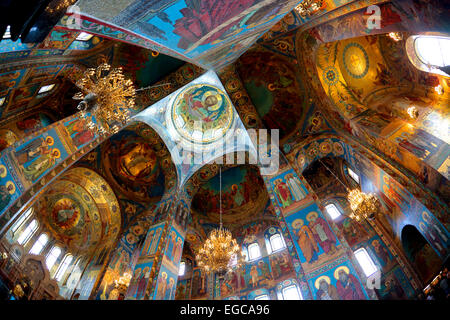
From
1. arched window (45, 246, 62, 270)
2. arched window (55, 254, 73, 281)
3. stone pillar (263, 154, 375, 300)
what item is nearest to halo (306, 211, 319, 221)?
stone pillar (263, 154, 375, 300)

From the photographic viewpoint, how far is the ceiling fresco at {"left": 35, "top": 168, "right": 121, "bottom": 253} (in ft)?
38.7

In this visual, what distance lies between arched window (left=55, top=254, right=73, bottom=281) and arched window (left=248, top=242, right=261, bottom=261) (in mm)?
8813

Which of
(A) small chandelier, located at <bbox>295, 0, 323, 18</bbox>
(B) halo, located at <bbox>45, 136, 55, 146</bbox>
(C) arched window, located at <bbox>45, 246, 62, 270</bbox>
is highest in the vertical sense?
(A) small chandelier, located at <bbox>295, 0, 323, 18</bbox>

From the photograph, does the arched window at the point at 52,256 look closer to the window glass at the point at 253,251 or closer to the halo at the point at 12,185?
the halo at the point at 12,185

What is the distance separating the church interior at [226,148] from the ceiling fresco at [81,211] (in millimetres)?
67

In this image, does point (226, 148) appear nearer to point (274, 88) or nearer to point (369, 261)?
point (274, 88)

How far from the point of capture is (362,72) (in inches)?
355

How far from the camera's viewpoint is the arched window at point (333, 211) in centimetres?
1203

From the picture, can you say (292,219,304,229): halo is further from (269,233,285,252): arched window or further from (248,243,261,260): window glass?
(248,243,261,260): window glass

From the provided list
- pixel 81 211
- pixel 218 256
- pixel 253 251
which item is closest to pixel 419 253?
pixel 218 256

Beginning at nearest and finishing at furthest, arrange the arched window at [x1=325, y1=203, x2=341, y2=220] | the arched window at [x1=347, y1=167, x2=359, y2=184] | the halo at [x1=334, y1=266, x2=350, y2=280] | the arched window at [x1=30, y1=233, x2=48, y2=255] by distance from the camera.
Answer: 1. the halo at [x1=334, y1=266, x2=350, y2=280]
2. the arched window at [x1=30, y1=233, x2=48, y2=255]
3. the arched window at [x1=347, y1=167, x2=359, y2=184]
4. the arched window at [x1=325, y1=203, x2=341, y2=220]

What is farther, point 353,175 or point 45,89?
point 353,175

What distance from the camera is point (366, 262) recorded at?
9.95 m

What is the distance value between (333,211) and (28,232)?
45.3 feet
